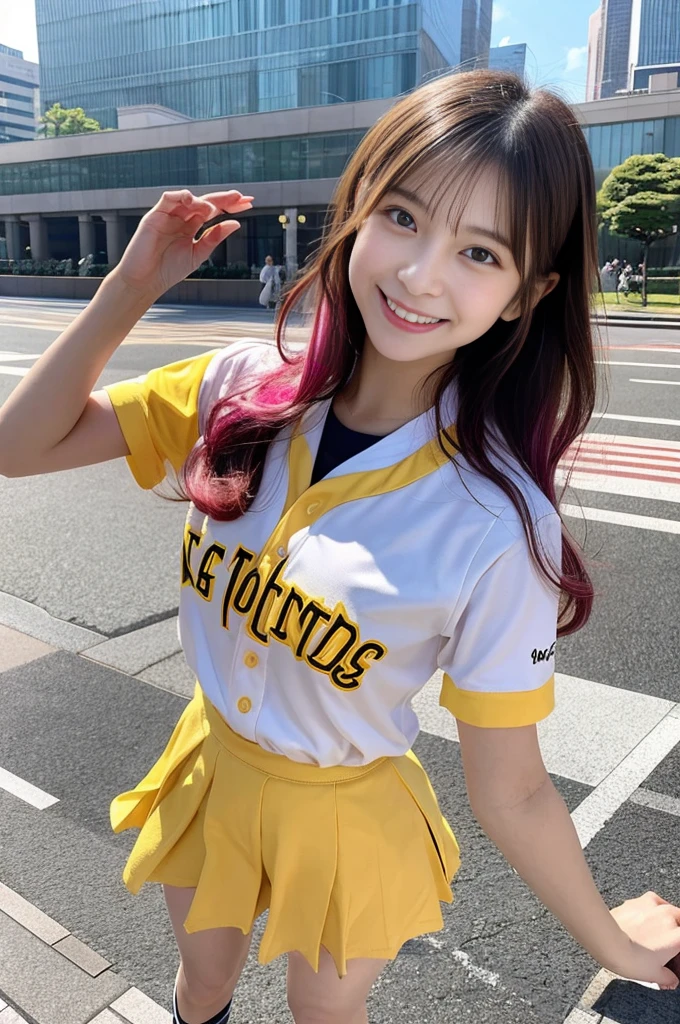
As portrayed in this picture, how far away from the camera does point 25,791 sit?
308 centimetres

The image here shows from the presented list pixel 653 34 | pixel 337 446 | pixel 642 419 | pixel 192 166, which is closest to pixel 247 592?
pixel 337 446

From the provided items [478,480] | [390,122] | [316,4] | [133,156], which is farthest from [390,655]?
[316,4]

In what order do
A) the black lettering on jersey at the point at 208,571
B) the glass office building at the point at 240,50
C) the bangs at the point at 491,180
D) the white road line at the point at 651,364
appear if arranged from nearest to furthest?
1. the bangs at the point at 491,180
2. the black lettering on jersey at the point at 208,571
3. the white road line at the point at 651,364
4. the glass office building at the point at 240,50

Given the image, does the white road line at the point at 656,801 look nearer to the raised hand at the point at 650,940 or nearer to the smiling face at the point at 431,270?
the raised hand at the point at 650,940

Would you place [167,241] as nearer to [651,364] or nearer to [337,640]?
[337,640]

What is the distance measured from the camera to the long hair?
4.13ft

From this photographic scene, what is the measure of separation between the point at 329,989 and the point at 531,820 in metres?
0.45

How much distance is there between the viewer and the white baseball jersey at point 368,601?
1.26m

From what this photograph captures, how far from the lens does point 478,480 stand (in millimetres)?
1317

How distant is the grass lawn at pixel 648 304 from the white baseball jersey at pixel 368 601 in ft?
85.8

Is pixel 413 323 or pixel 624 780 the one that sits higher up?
pixel 413 323

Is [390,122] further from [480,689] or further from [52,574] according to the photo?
[52,574]

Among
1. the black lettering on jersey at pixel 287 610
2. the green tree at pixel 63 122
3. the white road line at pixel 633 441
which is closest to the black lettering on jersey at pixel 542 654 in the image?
the black lettering on jersey at pixel 287 610

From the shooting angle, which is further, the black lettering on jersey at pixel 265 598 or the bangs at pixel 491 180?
the black lettering on jersey at pixel 265 598
